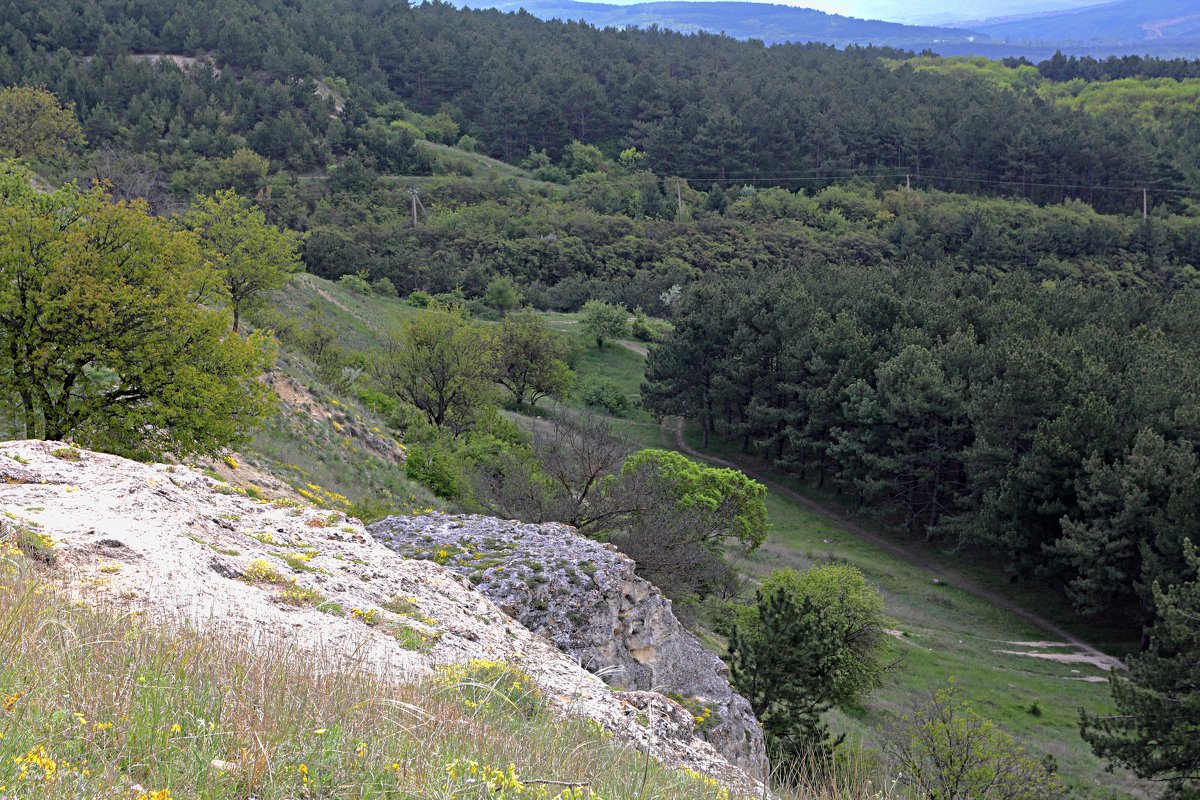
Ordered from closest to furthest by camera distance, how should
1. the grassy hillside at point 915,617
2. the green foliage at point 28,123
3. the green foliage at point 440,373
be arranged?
the grassy hillside at point 915,617 → the green foliage at point 440,373 → the green foliage at point 28,123

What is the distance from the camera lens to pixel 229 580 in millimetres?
8953

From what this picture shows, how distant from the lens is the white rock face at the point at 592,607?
1252 centimetres

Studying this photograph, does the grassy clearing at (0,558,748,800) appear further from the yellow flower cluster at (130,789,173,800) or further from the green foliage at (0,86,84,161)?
the green foliage at (0,86,84,161)

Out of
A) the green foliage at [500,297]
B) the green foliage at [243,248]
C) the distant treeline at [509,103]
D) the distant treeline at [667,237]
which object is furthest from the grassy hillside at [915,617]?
the distant treeline at [509,103]

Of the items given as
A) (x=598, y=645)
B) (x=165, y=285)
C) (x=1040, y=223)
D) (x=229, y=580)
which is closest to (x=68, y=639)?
(x=229, y=580)

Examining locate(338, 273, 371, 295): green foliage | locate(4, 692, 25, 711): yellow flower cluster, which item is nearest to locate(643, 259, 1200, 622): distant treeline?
locate(338, 273, 371, 295): green foliage

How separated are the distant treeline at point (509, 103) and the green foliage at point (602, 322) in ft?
172

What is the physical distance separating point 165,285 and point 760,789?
50.7ft

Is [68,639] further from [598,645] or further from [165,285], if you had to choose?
[165,285]

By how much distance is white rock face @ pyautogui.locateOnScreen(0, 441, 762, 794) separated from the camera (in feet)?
25.1

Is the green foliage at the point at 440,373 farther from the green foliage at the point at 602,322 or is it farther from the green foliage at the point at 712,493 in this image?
the green foliage at the point at 602,322

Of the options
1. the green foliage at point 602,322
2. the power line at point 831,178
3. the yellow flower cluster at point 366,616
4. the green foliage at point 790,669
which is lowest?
the green foliage at point 602,322

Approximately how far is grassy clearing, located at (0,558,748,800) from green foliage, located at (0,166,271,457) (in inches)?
453

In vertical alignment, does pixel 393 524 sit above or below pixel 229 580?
below
